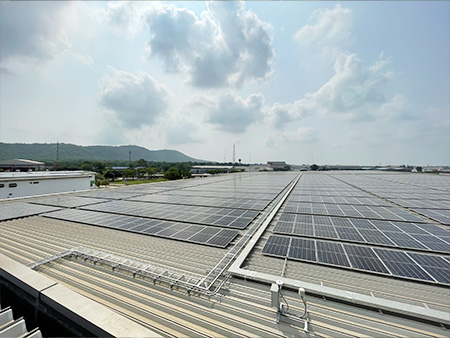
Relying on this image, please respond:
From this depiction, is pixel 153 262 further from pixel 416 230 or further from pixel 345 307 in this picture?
pixel 416 230

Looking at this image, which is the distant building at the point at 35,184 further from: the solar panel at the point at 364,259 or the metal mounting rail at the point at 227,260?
the solar panel at the point at 364,259

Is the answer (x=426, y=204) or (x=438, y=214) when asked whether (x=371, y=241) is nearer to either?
(x=438, y=214)

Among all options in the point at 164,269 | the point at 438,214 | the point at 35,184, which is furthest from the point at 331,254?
the point at 35,184

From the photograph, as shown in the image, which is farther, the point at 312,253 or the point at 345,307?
the point at 312,253

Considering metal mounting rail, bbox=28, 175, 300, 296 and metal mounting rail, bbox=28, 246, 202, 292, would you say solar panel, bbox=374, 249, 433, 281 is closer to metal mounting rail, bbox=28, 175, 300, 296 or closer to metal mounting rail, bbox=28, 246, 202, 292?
metal mounting rail, bbox=28, 175, 300, 296

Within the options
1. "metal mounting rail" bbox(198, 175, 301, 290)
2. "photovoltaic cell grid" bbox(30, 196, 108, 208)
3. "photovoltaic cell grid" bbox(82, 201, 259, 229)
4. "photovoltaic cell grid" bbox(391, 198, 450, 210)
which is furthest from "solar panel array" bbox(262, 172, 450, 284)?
"photovoltaic cell grid" bbox(30, 196, 108, 208)

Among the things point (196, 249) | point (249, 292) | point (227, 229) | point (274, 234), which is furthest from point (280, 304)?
point (227, 229)

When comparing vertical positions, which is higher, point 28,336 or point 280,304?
point 280,304
